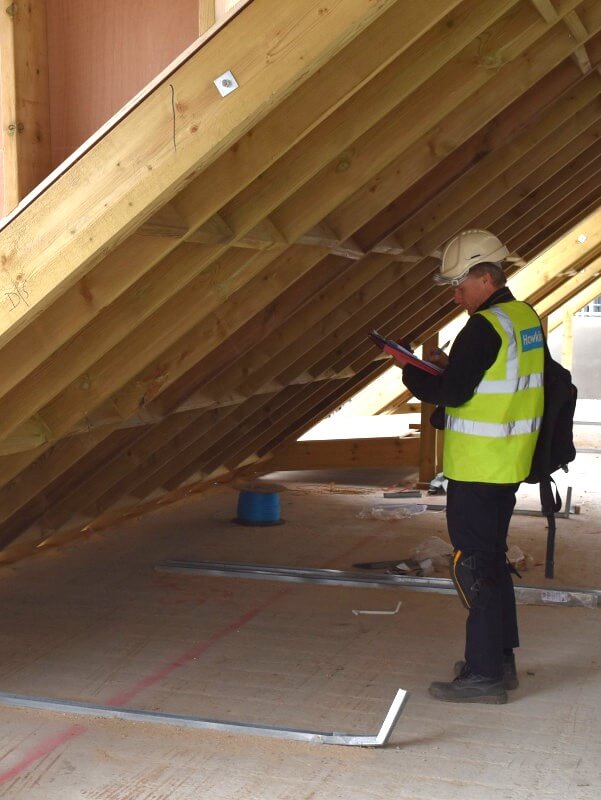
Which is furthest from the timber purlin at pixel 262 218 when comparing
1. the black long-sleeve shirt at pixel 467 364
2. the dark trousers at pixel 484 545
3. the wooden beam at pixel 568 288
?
the wooden beam at pixel 568 288

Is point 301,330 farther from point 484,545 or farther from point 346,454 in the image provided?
point 346,454

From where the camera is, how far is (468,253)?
3955mm

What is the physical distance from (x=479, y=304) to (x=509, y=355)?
27 cm

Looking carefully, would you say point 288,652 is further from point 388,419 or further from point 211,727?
point 388,419

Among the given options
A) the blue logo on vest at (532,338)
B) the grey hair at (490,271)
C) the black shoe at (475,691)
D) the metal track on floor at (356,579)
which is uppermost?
the grey hair at (490,271)

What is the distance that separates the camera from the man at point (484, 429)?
12.4ft

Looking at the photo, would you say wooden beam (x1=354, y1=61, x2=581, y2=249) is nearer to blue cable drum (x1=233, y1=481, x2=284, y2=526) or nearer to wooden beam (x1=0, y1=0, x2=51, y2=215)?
wooden beam (x1=0, y1=0, x2=51, y2=215)

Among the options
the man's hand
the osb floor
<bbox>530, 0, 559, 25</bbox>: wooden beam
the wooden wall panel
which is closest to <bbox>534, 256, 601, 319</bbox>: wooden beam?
the osb floor

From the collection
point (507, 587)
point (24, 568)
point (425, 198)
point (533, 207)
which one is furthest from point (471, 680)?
point (533, 207)

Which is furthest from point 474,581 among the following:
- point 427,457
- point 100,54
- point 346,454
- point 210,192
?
point 346,454

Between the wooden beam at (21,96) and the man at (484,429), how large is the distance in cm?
158

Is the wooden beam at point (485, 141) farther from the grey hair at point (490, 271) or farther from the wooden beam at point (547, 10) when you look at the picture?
the grey hair at point (490, 271)

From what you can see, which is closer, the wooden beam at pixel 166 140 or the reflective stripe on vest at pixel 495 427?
the wooden beam at pixel 166 140

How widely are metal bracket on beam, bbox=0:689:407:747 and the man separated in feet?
1.18
